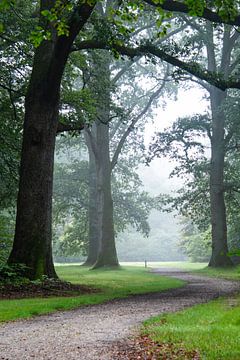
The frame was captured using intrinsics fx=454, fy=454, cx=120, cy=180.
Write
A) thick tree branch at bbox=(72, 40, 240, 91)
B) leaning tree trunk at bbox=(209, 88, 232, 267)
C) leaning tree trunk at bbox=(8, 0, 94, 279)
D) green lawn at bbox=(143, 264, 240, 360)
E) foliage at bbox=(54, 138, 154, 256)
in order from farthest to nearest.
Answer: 1. foliage at bbox=(54, 138, 154, 256)
2. leaning tree trunk at bbox=(209, 88, 232, 267)
3. thick tree branch at bbox=(72, 40, 240, 91)
4. leaning tree trunk at bbox=(8, 0, 94, 279)
5. green lawn at bbox=(143, 264, 240, 360)

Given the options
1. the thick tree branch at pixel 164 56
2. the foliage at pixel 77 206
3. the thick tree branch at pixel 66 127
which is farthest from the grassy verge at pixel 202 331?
the foliage at pixel 77 206

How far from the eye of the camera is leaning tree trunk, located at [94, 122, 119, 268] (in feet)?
97.8

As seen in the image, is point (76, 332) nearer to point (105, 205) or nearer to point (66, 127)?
point (66, 127)

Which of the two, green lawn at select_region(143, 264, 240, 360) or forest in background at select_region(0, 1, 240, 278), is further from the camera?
forest in background at select_region(0, 1, 240, 278)

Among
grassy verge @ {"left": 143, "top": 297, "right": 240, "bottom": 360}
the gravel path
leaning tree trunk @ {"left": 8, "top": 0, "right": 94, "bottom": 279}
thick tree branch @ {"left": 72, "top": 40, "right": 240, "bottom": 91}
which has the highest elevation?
thick tree branch @ {"left": 72, "top": 40, "right": 240, "bottom": 91}

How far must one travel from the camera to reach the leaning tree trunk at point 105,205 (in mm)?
29812

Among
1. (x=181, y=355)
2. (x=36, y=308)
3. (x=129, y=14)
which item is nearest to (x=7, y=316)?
(x=36, y=308)

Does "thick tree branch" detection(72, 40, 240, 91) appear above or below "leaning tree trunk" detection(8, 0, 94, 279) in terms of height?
above

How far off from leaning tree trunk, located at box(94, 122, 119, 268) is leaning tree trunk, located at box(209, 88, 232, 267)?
6568 mm

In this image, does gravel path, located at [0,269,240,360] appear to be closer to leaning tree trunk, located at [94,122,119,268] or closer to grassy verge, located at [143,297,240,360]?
grassy verge, located at [143,297,240,360]

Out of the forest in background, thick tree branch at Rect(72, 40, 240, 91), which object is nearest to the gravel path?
the forest in background

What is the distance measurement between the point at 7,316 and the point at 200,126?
2342 centimetres

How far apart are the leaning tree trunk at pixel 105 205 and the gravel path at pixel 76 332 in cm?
2024

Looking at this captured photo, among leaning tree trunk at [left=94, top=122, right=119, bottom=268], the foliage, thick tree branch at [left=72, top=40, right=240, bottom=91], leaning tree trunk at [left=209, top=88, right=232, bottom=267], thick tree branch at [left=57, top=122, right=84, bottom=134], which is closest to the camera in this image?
thick tree branch at [left=72, top=40, right=240, bottom=91]
